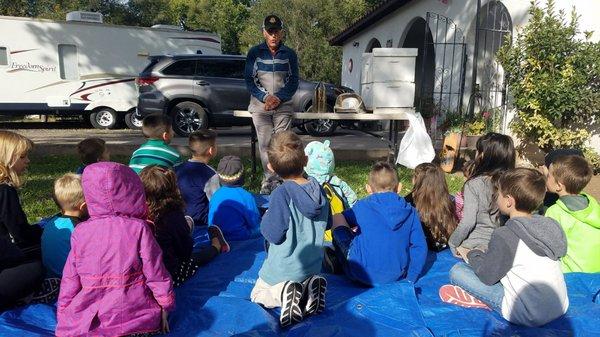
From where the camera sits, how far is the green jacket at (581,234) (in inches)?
135

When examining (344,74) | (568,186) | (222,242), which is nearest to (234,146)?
(222,242)

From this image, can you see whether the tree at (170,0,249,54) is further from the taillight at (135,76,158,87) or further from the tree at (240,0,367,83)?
the taillight at (135,76,158,87)

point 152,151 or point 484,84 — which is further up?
point 484,84

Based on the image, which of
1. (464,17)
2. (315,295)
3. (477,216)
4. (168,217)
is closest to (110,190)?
(168,217)

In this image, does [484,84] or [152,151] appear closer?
[152,151]

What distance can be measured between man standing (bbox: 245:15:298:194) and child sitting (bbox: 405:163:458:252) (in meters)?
2.51

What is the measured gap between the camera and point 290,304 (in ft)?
9.35

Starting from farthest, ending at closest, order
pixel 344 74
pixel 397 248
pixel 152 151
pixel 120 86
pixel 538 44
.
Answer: pixel 344 74 < pixel 120 86 < pixel 538 44 < pixel 152 151 < pixel 397 248

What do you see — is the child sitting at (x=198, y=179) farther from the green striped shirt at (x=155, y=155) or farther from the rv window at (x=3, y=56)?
the rv window at (x=3, y=56)

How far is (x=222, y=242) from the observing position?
4.13 m

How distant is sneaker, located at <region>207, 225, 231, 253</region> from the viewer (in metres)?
4.12

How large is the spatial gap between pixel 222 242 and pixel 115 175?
1.80 metres

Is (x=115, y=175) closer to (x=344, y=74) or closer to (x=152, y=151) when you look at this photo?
(x=152, y=151)

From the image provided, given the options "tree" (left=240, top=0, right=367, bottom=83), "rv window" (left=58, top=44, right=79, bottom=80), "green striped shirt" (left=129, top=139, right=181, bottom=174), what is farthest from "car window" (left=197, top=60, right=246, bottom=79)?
"tree" (left=240, top=0, right=367, bottom=83)
